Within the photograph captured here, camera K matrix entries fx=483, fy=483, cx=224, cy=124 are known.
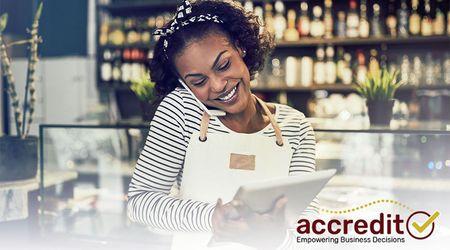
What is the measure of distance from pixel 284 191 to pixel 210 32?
417 millimetres

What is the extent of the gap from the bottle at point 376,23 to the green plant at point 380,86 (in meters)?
1.68

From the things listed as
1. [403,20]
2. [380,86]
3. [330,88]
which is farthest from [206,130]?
[403,20]

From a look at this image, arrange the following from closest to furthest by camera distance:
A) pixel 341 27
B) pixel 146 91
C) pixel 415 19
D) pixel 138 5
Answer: pixel 146 91 < pixel 415 19 < pixel 341 27 < pixel 138 5

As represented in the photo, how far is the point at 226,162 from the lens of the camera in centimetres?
114

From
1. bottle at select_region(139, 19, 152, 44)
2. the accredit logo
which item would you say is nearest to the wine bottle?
bottle at select_region(139, 19, 152, 44)

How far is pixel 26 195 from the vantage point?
1.75 meters

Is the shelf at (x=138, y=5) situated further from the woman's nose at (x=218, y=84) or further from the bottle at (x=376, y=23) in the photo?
the woman's nose at (x=218, y=84)

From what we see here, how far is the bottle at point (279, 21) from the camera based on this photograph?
11.5 ft

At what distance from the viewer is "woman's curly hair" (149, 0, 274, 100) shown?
1.11m

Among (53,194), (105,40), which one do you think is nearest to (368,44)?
(105,40)

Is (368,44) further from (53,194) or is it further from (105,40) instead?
(53,194)

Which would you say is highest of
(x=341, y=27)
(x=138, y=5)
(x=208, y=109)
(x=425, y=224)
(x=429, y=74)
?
(x=138, y=5)

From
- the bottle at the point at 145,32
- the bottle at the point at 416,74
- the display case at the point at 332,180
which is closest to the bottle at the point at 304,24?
the bottle at the point at 416,74

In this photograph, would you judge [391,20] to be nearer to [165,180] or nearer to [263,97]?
[263,97]
